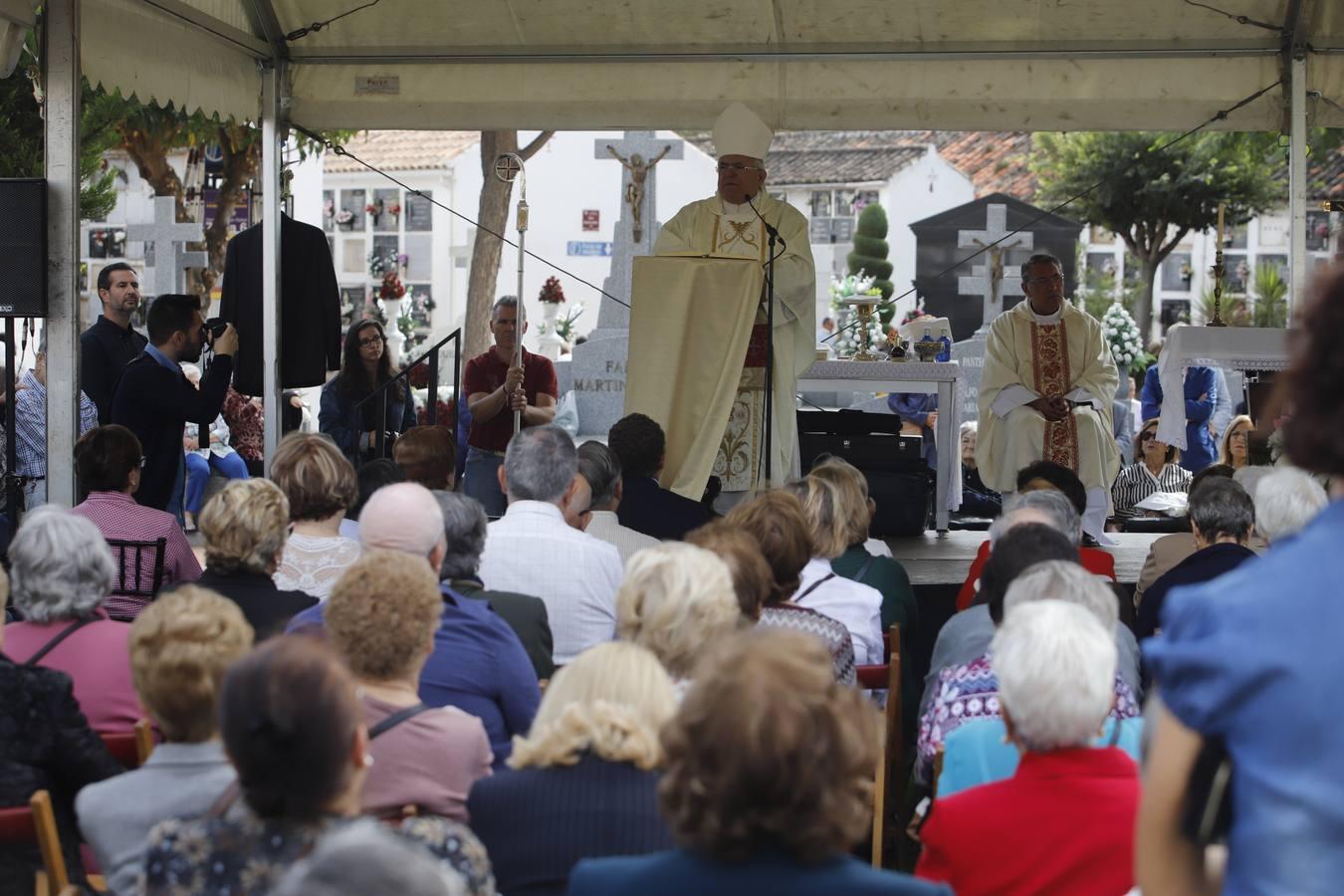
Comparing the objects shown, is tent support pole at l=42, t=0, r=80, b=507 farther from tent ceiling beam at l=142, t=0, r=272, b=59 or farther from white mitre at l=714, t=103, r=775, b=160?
white mitre at l=714, t=103, r=775, b=160

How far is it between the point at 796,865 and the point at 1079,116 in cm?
616

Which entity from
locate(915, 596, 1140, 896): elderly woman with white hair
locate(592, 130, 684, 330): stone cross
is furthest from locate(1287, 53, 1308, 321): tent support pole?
locate(592, 130, 684, 330): stone cross

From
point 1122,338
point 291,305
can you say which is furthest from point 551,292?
point 291,305

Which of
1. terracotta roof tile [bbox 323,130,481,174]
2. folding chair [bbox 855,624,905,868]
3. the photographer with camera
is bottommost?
folding chair [bbox 855,624,905,868]

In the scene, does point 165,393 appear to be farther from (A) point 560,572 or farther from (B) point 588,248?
(B) point 588,248

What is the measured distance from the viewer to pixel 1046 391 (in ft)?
27.2

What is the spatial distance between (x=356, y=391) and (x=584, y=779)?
5.53 m

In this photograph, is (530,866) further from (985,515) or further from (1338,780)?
(985,515)

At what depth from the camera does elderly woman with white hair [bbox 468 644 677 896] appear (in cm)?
246

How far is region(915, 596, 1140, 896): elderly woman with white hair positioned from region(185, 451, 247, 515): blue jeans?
30.8 feet

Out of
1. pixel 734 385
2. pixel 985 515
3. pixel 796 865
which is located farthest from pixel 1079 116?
pixel 796 865

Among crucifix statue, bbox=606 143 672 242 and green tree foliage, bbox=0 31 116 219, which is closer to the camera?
green tree foliage, bbox=0 31 116 219

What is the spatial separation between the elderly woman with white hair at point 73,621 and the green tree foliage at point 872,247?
33.1 metres

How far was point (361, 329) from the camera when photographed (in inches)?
306
